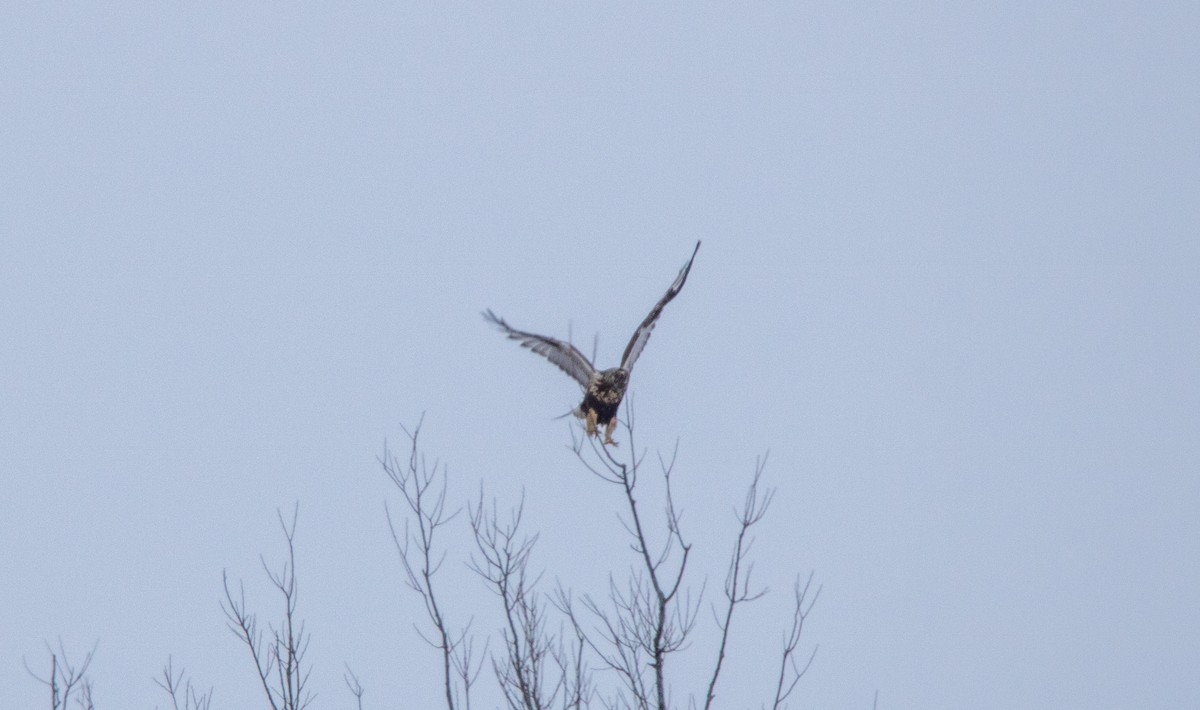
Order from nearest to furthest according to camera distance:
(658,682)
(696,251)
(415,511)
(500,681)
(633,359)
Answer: (658,682) → (500,681) → (415,511) → (696,251) → (633,359)

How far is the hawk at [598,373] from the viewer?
387 inches

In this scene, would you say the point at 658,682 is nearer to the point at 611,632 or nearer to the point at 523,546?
the point at 611,632

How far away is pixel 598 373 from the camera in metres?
10.1

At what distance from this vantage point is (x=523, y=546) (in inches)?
296

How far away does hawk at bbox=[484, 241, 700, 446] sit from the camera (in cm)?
Answer: 984

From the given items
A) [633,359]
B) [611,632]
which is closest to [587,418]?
[633,359]

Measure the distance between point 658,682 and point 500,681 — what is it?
4.01 feet

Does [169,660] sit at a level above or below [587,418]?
below

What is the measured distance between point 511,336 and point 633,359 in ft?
3.78

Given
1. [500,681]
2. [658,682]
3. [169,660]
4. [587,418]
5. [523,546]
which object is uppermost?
[587,418]

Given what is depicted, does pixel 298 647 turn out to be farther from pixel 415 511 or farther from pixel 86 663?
pixel 86 663

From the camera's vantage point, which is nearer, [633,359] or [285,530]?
[285,530]

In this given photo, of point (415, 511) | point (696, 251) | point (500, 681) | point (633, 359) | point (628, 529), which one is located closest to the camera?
point (628, 529)

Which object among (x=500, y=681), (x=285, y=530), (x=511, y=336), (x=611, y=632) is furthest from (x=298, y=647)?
(x=511, y=336)
